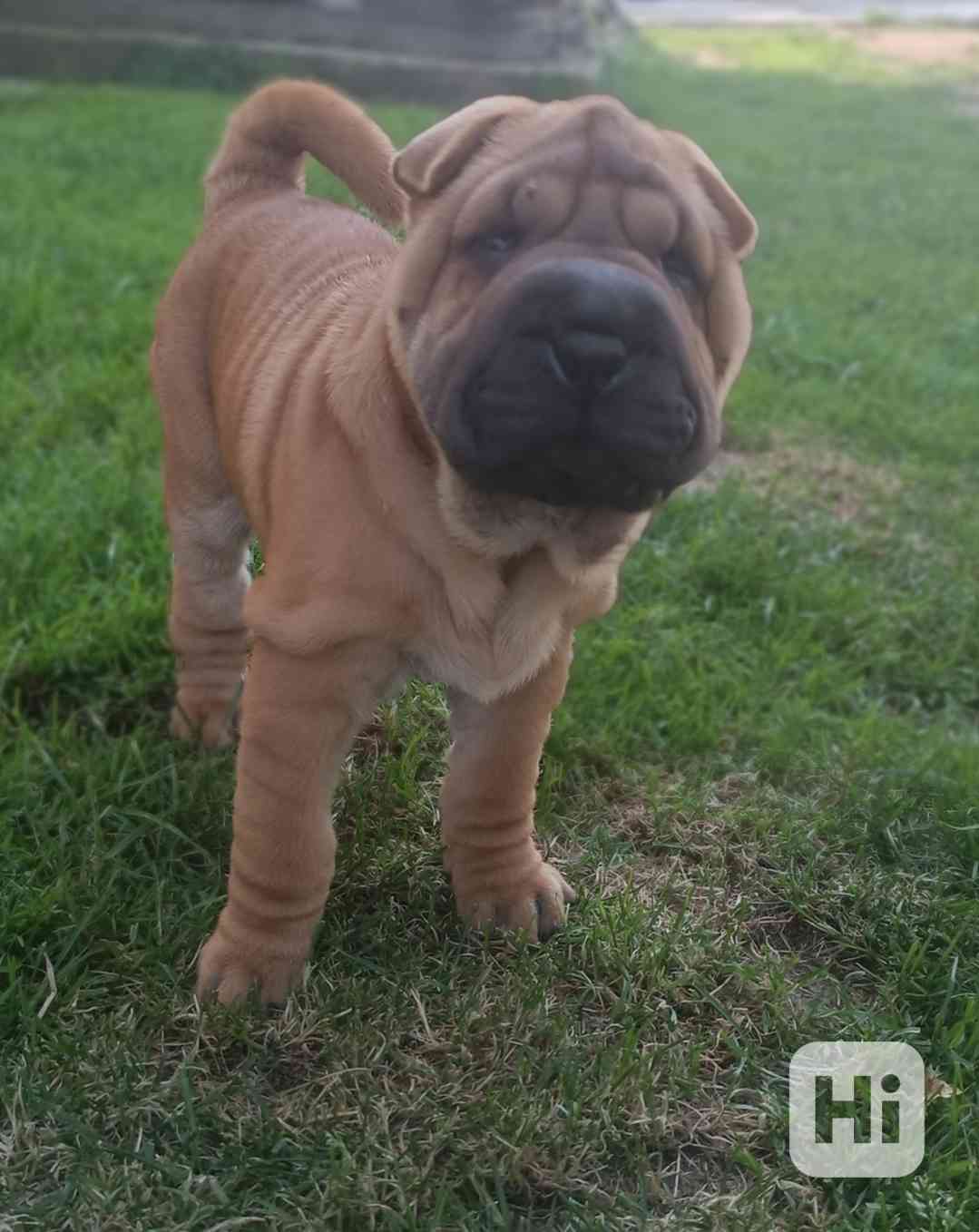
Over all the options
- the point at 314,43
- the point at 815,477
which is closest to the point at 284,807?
the point at 815,477

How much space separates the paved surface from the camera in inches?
807

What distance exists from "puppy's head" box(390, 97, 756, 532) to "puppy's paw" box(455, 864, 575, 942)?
84 centimetres

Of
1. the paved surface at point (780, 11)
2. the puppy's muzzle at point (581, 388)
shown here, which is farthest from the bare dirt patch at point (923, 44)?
the puppy's muzzle at point (581, 388)

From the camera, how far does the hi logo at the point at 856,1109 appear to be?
75.3 inches

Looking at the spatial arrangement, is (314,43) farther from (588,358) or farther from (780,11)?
(780,11)

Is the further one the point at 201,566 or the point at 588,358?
the point at 201,566

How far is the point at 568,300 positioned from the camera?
1.50m

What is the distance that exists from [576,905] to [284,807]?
678 mm

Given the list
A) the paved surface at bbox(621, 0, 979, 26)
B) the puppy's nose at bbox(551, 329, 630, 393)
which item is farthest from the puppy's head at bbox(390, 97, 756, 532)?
the paved surface at bbox(621, 0, 979, 26)

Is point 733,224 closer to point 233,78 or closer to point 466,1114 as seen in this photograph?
point 466,1114

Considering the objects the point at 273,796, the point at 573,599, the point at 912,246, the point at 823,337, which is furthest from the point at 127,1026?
the point at 912,246

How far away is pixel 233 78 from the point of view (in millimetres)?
10719

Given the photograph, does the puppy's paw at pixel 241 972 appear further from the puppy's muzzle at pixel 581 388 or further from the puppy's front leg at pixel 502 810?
the puppy's muzzle at pixel 581 388

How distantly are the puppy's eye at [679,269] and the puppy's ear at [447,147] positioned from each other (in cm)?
31
